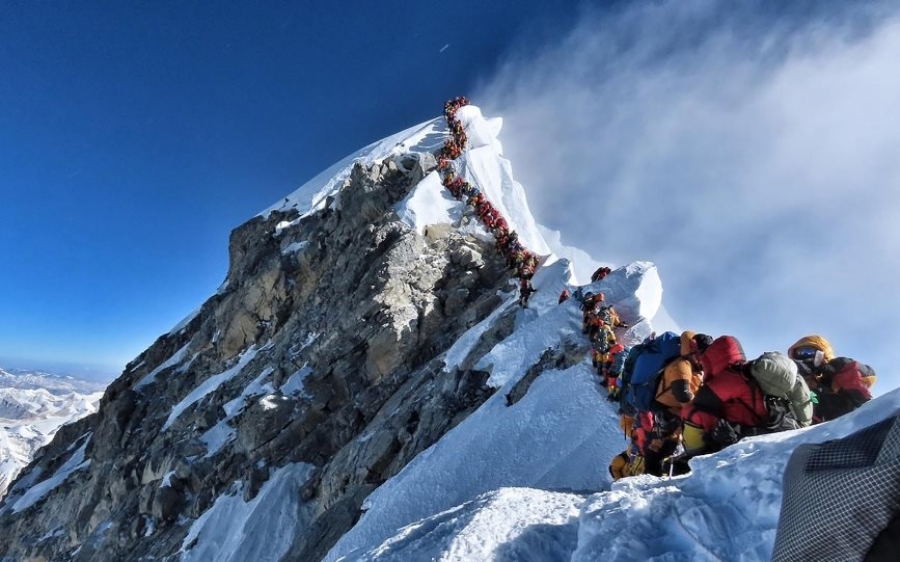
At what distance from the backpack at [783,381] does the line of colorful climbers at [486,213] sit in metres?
12.4

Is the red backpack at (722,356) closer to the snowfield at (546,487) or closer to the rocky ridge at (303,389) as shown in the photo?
the snowfield at (546,487)

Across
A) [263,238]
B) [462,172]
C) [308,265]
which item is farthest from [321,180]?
[462,172]

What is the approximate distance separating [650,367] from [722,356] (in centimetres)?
124

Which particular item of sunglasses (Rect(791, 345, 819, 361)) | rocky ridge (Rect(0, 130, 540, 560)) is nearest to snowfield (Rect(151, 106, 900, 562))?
rocky ridge (Rect(0, 130, 540, 560))

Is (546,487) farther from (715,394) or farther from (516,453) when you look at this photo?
(715,394)

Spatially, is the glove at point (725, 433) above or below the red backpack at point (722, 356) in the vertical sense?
below

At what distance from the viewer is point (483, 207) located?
95.5 feet

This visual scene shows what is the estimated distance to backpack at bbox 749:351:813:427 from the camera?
207 inches

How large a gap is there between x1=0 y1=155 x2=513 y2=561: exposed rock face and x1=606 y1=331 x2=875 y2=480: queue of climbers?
8.55 metres

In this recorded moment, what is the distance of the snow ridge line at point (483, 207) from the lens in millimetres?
22359

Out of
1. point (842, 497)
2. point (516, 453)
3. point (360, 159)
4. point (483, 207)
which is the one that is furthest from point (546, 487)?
point (360, 159)

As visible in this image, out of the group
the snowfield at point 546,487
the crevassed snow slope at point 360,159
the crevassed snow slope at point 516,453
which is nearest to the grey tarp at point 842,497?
the snowfield at point 546,487

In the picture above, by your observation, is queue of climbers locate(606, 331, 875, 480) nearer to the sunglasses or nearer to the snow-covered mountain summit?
the sunglasses

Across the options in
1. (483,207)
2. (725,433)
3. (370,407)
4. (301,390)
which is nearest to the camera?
(725,433)
